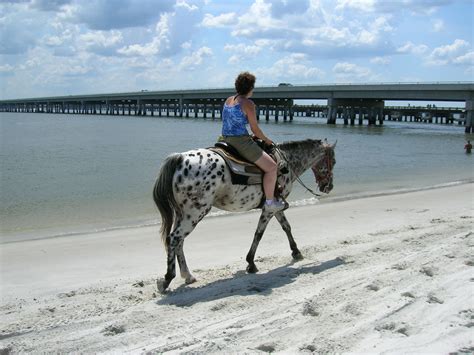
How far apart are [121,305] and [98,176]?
16726 millimetres

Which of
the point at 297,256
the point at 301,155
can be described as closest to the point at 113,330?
the point at 297,256

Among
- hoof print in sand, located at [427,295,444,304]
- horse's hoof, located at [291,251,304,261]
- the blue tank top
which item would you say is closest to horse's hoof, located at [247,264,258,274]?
horse's hoof, located at [291,251,304,261]

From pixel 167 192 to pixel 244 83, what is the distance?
177 cm

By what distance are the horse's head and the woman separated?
1.74 metres

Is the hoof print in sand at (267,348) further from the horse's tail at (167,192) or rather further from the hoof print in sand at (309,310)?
the horse's tail at (167,192)

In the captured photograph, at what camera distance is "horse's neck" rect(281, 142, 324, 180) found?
771cm

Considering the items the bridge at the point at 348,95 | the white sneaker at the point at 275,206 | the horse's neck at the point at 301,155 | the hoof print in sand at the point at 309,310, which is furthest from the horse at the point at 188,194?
the bridge at the point at 348,95

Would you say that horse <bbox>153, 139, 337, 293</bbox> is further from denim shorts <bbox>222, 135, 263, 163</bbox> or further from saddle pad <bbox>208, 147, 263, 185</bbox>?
denim shorts <bbox>222, 135, 263, 163</bbox>

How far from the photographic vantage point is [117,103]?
182250 mm

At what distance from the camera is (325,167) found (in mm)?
8266

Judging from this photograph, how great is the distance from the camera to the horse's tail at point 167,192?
5918mm

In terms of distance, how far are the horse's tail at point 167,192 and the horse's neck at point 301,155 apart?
230 centimetres

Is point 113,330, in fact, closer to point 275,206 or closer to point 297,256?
point 275,206

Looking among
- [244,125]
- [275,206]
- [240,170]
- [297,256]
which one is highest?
[244,125]
